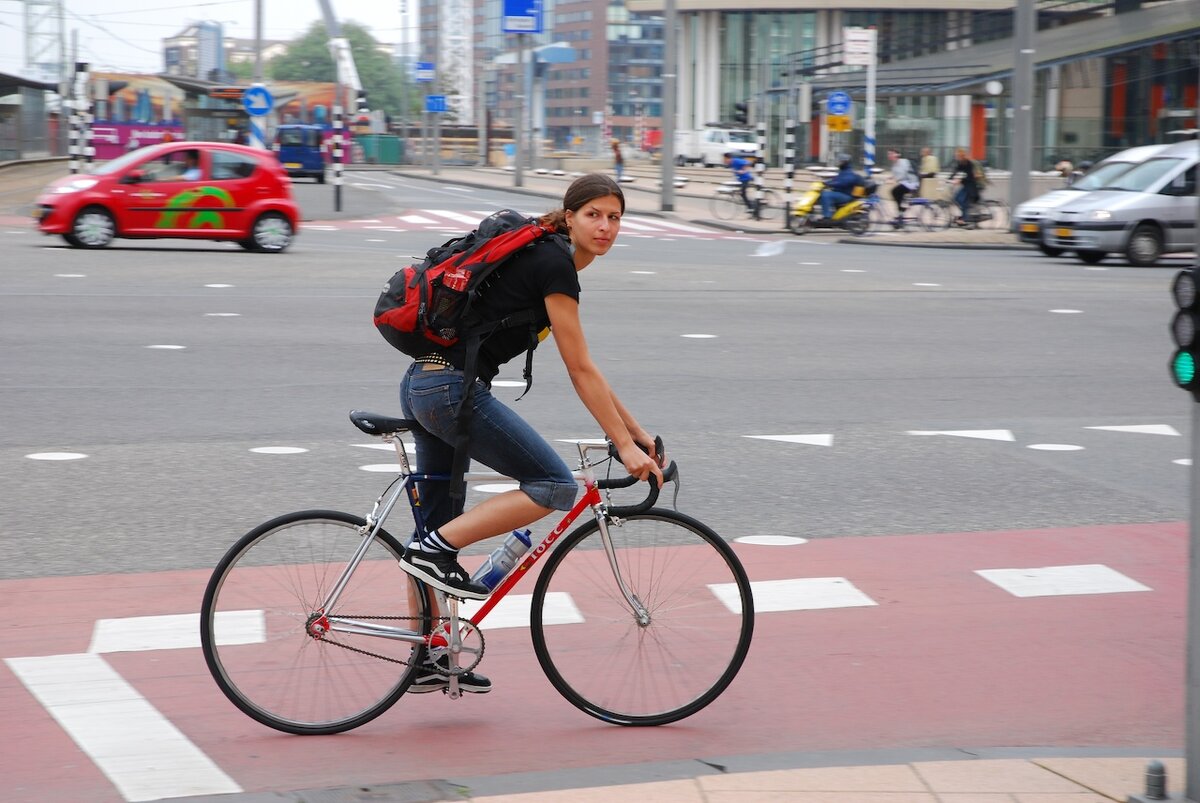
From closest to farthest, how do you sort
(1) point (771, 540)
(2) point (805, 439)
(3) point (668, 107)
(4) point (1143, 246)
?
1. (1) point (771, 540)
2. (2) point (805, 439)
3. (4) point (1143, 246)
4. (3) point (668, 107)

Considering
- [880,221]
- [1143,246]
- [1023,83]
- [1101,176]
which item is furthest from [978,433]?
[880,221]

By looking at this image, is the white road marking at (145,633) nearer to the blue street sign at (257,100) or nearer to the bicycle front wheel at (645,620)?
the bicycle front wheel at (645,620)

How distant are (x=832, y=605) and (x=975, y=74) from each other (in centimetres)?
5135

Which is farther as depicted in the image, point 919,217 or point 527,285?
point 919,217

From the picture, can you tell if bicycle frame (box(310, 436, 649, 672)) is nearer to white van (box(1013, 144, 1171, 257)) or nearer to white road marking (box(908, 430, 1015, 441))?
white road marking (box(908, 430, 1015, 441))

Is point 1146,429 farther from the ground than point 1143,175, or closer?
closer

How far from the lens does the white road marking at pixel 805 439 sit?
8922mm

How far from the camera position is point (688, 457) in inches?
334

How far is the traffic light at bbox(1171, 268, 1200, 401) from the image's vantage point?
11.6 feet

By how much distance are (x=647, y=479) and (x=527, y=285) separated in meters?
0.66

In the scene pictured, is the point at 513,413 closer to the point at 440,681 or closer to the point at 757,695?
the point at 440,681

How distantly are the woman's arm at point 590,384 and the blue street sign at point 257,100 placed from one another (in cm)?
3412

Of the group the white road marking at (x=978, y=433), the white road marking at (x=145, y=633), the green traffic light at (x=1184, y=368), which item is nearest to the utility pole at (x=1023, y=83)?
the white road marking at (x=978, y=433)

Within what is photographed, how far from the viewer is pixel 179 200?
21.4 meters
